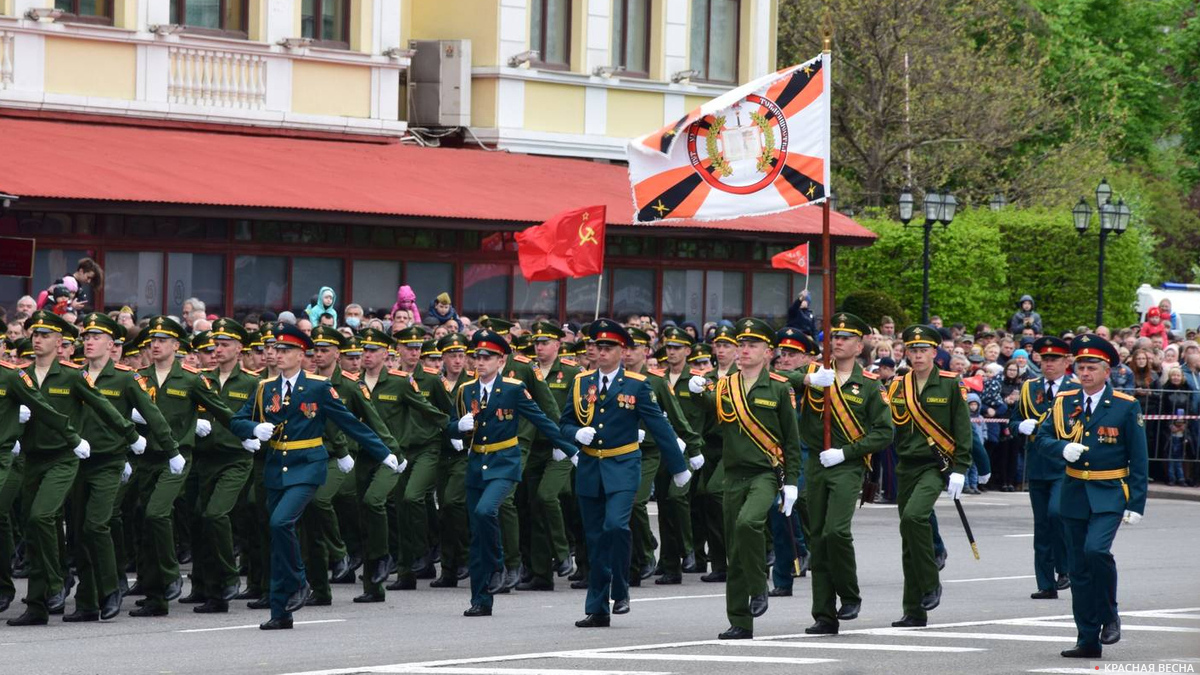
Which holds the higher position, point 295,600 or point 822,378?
point 822,378

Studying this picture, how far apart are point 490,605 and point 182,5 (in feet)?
56.0

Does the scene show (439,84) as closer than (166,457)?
No

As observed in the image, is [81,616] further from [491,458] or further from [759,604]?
[759,604]

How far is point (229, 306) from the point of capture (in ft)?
95.0

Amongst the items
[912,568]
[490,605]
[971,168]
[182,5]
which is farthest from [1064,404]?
[971,168]

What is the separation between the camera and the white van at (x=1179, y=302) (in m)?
46.7

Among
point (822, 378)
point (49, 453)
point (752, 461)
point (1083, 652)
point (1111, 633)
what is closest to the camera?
point (1083, 652)

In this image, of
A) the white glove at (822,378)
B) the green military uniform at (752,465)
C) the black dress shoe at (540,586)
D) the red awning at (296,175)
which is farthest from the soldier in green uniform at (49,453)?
the red awning at (296,175)

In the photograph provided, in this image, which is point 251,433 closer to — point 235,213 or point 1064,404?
point 1064,404

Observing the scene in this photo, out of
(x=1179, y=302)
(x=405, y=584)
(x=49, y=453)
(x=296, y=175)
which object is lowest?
(x=405, y=584)

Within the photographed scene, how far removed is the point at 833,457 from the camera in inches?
582

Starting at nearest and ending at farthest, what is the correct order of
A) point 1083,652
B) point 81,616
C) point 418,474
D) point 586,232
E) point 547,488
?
1. point 1083,652
2. point 81,616
3. point 418,474
4. point 547,488
5. point 586,232

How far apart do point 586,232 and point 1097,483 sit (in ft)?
44.4

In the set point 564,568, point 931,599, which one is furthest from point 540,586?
point 931,599
